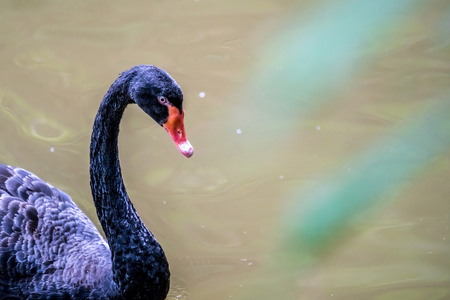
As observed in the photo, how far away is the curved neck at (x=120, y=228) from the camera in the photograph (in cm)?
206

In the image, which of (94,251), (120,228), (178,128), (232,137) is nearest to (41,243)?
Result: (94,251)

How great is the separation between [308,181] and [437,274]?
2.39ft

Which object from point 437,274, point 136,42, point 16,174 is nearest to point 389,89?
point 437,274

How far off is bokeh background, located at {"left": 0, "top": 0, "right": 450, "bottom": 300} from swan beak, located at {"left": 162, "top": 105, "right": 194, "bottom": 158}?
320 millimetres

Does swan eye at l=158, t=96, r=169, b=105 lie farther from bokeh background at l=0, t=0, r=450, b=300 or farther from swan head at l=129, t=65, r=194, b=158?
bokeh background at l=0, t=0, r=450, b=300

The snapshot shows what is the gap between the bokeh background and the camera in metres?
2.36

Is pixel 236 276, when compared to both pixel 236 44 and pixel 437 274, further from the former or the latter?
pixel 236 44

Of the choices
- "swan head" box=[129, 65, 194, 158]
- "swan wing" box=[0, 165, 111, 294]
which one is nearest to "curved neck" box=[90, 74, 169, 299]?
"swan wing" box=[0, 165, 111, 294]

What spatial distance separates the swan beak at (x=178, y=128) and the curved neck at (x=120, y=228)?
0.94 ft

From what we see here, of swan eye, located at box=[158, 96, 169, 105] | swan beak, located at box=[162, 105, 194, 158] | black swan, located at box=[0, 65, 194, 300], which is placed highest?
swan eye, located at box=[158, 96, 169, 105]

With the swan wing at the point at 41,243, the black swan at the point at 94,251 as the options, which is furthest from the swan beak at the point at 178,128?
the swan wing at the point at 41,243

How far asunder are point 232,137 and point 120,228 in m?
1.02

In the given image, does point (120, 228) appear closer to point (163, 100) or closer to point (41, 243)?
point (41, 243)

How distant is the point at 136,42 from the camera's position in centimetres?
350
